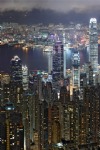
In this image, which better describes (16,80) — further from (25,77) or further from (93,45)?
(93,45)

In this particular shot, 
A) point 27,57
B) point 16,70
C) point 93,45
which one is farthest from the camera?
point 16,70

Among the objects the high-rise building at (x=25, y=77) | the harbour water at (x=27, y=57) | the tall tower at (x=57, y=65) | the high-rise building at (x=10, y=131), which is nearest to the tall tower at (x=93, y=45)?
the harbour water at (x=27, y=57)

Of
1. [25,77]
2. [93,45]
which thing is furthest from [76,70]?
[25,77]

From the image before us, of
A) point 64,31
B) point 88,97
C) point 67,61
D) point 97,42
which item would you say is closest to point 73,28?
point 64,31

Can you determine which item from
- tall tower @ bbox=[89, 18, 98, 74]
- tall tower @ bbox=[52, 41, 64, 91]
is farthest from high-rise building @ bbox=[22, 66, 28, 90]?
tall tower @ bbox=[89, 18, 98, 74]

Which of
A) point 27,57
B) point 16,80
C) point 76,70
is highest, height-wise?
point 27,57

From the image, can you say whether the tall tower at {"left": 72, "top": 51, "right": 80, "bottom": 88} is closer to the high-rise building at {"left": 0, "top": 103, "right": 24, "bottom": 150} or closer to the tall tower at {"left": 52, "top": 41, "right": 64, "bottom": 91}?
the tall tower at {"left": 52, "top": 41, "right": 64, "bottom": 91}
